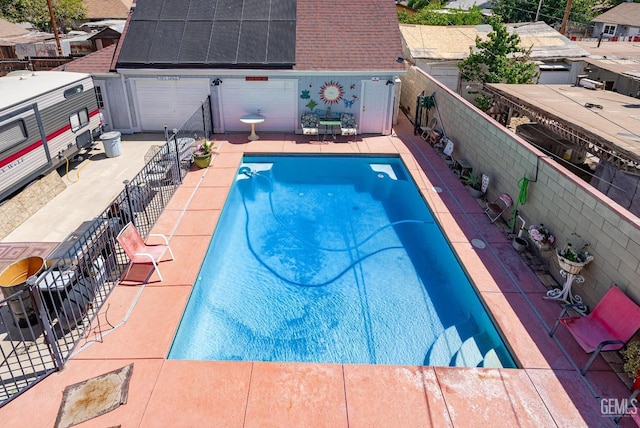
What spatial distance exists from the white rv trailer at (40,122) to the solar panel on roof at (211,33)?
10.3 ft

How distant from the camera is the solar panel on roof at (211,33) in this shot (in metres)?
16.5

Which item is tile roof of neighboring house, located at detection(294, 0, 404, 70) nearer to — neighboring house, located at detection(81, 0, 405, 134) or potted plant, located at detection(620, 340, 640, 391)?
neighboring house, located at detection(81, 0, 405, 134)

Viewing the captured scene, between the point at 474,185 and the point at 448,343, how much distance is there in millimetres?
6303

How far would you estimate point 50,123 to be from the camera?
12.4m

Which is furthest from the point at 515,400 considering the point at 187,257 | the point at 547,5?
the point at 547,5

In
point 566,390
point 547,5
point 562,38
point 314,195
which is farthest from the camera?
point 547,5

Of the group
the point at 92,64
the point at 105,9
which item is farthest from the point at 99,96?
the point at 105,9

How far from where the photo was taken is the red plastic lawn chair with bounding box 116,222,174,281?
852cm

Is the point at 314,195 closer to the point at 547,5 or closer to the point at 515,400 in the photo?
the point at 515,400

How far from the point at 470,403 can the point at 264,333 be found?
3952 mm

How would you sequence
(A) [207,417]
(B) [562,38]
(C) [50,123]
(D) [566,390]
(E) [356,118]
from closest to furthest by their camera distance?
(A) [207,417] → (D) [566,390] → (C) [50,123] → (E) [356,118] → (B) [562,38]

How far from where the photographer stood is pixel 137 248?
8961 millimetres

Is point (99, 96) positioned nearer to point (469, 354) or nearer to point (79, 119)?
point (79, 119)

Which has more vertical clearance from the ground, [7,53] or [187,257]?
[7,53]
